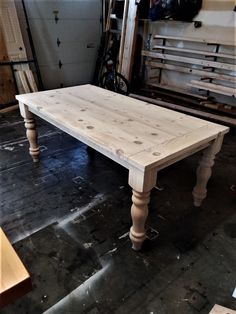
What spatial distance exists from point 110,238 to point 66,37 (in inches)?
152

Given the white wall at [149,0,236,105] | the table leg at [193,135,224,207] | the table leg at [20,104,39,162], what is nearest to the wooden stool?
the table leg at [193,135,224,207]

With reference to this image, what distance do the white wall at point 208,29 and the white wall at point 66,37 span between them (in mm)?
1206

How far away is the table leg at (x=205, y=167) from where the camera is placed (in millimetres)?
1640

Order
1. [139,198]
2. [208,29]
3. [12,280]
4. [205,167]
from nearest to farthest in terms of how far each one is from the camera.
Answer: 1. [12,280]
2. [139,198]
3. [205,167]
4. [208,29]

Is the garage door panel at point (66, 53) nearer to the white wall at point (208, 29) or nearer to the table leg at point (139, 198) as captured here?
the white wall at point (208, 29)

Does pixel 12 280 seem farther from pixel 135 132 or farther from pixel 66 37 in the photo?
pixel 66 37

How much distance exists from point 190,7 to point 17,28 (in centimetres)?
238

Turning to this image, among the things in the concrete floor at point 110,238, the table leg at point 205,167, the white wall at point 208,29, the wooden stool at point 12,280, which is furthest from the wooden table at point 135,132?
the white wall at point 208,29

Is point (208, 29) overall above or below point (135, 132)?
above

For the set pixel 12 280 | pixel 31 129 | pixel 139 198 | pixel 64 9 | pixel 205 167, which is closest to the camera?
pixel 12 280

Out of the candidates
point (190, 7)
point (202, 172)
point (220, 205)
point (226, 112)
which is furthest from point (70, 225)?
point (190, 7)

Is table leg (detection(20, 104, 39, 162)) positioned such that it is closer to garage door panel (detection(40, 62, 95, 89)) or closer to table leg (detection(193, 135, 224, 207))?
table leg (detection(193, 135, 224, 207))

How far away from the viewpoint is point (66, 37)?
441 cm

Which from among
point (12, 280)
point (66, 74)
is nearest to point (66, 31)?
point (66, 74)
